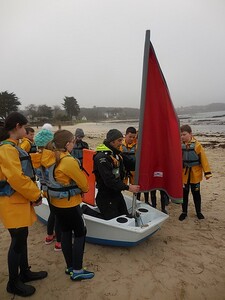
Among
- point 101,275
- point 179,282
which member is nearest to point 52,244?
point 101,275

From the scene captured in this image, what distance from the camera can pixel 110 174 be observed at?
3506 millimetres

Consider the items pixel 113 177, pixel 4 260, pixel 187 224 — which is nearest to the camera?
pixel 113 177

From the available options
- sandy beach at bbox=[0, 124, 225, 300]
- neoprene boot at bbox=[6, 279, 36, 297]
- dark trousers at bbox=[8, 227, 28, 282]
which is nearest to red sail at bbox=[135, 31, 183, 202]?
sandy beach at bbox=[0, 124, 225, 300]

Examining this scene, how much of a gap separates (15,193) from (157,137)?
2.13 meters

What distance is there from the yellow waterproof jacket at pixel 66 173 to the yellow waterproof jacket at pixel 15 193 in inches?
11.9

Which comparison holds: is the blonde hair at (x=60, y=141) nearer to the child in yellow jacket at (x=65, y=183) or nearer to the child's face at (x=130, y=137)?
the child in yellow jacket at (x=65, y=183)

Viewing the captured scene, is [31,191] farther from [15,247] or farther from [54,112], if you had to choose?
[54,112]

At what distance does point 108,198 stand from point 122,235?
0.61 meters

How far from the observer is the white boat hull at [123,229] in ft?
11.9

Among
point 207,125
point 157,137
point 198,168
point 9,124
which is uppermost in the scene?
point 9,124

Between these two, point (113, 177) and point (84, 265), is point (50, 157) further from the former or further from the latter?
point (84, 265)

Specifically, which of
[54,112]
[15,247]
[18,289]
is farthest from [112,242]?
[54,112]

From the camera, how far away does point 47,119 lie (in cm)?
6494

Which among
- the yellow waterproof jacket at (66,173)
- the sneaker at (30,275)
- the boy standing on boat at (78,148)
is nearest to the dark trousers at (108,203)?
the yellow waterproof jacket at (66,173)
